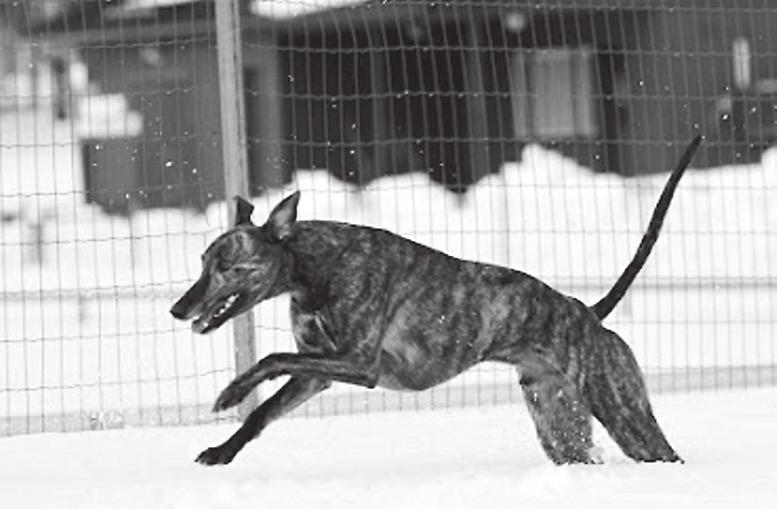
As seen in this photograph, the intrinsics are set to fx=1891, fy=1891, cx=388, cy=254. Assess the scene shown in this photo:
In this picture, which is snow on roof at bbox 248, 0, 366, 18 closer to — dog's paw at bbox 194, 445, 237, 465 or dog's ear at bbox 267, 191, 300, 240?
dog's ear at bbox 267, 191, 300, 240

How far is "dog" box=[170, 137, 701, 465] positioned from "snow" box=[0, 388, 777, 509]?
0.61 ft

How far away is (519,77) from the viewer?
38.0 feet

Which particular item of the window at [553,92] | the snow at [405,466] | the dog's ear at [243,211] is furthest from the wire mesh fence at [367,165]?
the dog's ear at [243,211]

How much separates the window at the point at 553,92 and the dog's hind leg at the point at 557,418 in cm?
458

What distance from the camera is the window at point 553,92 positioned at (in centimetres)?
1108

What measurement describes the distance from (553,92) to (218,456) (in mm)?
7150

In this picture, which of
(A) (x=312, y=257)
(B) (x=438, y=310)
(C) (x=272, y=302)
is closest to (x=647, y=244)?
(B) (x=438, y=310)

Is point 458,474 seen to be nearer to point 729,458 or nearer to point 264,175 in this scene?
point 729,458

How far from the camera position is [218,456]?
545 centimetres

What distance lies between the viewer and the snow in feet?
15.6

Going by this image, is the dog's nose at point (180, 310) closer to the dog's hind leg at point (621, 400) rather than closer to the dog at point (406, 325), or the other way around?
the dog at point (406, 325)

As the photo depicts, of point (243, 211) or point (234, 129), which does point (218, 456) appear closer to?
point (243, 211)

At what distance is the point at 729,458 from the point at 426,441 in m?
1.32

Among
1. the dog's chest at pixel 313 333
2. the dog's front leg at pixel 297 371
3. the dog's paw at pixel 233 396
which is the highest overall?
the dog's chest at pixel 313 333
